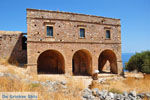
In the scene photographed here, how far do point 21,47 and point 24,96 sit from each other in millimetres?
10389

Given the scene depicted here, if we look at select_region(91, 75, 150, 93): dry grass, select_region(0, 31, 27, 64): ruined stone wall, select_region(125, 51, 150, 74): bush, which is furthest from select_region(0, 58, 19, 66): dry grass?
select_region(125, 51, 150, 74): bush

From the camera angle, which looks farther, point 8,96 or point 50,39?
point 50,39

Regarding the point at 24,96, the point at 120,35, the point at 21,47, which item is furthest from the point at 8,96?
the point at 120,35

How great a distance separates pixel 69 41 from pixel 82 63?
4348 mm

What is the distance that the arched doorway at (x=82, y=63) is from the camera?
1464 centimetres

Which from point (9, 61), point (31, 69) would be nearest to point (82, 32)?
point (31, 69)

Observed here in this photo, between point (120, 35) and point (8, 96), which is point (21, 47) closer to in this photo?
point (8, 96)

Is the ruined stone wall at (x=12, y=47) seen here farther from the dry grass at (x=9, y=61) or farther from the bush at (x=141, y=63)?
the bush at (x=141, y=63)

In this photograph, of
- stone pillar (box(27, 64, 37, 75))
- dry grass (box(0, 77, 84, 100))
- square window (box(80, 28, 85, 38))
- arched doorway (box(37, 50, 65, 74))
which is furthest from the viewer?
arched doorway (box(37, 50, 65, 74))

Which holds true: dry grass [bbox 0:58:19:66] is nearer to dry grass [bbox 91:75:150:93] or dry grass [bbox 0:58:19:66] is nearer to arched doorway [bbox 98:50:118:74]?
dry grass [bbox 91:75:150:93]

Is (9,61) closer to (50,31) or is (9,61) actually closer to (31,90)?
(50,31)

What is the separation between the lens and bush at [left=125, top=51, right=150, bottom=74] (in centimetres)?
1487

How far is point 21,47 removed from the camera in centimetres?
1388

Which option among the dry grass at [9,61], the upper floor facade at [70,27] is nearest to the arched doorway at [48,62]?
the dry grass at [9,61]
